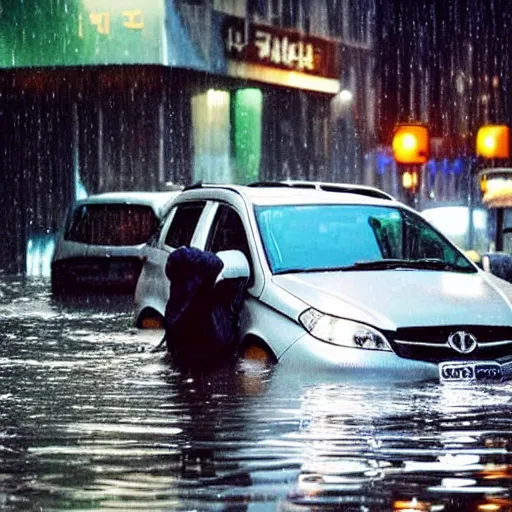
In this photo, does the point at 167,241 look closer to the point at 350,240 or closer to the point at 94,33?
the point at 350,240

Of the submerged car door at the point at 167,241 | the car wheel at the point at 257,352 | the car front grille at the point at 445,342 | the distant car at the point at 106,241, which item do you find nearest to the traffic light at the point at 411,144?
the distant car at the point at 106,241

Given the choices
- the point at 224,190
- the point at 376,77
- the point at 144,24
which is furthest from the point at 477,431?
the point at 376,77

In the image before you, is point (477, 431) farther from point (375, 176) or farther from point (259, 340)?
point (375, 176)

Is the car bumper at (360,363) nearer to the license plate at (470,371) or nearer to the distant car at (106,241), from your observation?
the license plate at (470,371)

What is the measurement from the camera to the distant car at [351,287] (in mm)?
11188

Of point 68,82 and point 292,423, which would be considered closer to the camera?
point 292,423

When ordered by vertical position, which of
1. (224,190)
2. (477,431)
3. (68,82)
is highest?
(68,82)

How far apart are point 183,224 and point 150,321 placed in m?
0.76

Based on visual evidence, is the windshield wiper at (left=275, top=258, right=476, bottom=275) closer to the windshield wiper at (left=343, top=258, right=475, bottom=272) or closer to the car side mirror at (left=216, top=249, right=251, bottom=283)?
the windshield wiper at (left=343, top=258, right=475, bottom=272)

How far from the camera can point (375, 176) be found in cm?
5325

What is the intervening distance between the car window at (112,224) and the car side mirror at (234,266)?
12.1 m

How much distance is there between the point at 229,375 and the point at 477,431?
260 centimetres

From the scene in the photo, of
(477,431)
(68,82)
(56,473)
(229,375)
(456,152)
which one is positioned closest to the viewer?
(56,473)

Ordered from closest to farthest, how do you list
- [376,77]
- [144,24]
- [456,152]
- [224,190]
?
[224,190] → [144,24] → [376,77] → [456,152]
